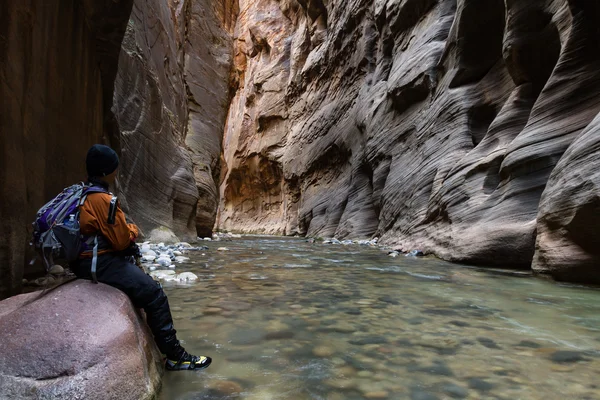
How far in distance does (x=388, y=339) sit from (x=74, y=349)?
2.15m

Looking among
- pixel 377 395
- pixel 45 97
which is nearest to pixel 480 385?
pixel 377 395

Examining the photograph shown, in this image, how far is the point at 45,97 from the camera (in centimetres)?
401

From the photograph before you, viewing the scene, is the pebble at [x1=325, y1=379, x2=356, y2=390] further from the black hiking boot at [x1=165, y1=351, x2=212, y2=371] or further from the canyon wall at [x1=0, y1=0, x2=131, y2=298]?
the canyon wall at [x1=0, y1=0, x2=131, y2=298]

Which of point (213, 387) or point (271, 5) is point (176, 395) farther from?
point (271, 5)

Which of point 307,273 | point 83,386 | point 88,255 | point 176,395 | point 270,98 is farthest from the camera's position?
point 270,98

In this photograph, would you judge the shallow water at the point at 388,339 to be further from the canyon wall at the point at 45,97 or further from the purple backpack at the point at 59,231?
the canyon wall at the point at 45,97

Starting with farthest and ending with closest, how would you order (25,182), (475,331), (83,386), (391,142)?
(391,142), (25,182), (475,331), (83,386)

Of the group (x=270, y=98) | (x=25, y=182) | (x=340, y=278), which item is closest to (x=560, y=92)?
(x=340, y=278)

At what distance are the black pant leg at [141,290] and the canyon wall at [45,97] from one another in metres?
1.30

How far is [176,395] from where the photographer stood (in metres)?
2.07

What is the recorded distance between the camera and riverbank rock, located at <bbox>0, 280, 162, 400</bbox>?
5.53 ft

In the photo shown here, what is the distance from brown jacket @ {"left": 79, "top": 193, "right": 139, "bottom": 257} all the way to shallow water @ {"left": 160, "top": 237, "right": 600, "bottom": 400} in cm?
85

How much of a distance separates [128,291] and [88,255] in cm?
31

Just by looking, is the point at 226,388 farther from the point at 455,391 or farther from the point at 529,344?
the point at 529,344
